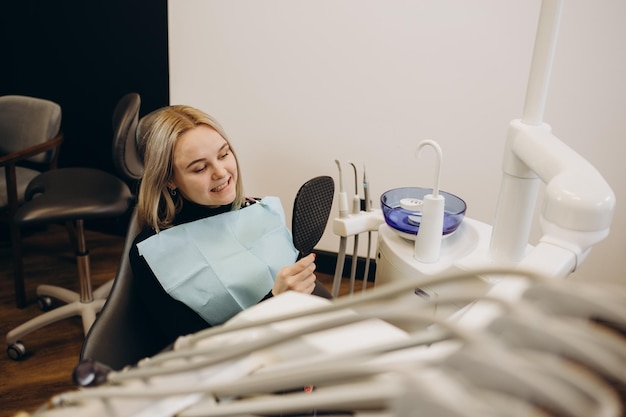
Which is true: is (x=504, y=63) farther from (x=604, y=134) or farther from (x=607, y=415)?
(x=607, y=415)

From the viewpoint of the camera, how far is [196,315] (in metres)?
1.20

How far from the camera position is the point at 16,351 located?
192 centimetres

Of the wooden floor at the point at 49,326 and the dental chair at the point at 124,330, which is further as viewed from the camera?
the wooden floor at the point at 49,326

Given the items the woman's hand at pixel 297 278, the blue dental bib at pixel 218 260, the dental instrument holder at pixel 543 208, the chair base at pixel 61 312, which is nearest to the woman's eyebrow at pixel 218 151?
the blue dental bib at pixel 218 260

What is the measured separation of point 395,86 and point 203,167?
115 cm

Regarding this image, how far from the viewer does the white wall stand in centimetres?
186

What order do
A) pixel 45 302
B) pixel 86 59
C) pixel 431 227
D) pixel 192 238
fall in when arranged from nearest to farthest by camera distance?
pixel 431 227, pixel 192 238, pixel 45 302, pixel 86 59

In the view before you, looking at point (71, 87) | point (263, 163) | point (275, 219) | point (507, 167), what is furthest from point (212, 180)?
point (71, 87)

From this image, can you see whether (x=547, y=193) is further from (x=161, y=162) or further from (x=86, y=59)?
(x=86, y=59)

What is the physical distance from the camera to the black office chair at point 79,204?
181 centimetres

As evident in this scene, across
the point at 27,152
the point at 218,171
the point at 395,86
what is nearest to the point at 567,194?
the point at 218,171

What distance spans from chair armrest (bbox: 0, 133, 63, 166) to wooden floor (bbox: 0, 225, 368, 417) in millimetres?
727

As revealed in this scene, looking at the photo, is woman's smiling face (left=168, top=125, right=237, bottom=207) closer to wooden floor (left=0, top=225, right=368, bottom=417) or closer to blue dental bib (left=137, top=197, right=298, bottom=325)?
blue dental bib (left=137, top=197, right=298, bottom=325)

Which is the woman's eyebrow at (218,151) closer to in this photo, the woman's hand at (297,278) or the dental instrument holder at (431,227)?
the woman's hand at (297,278)
